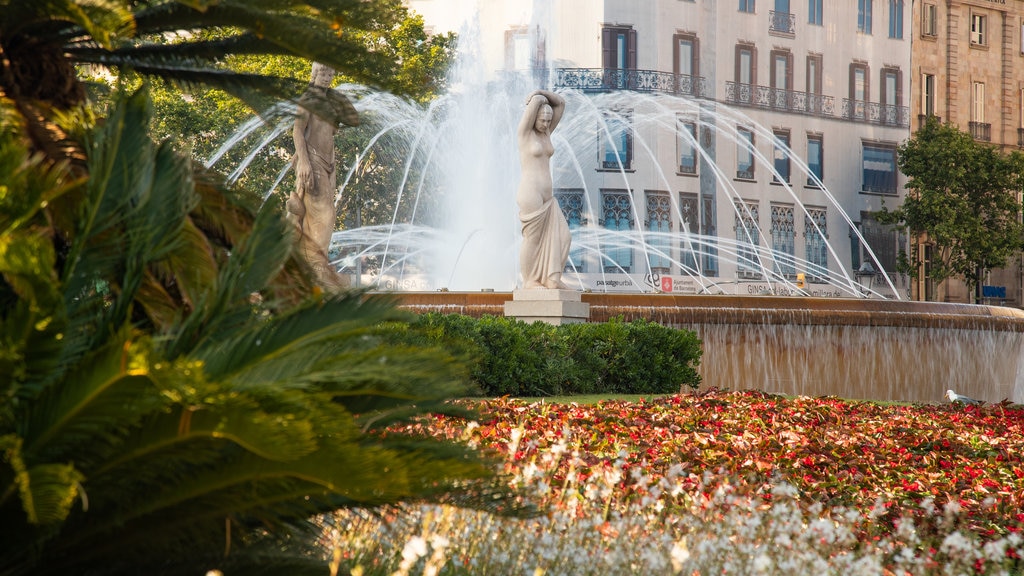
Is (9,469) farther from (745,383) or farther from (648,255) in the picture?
(648,255)

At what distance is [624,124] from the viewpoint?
45844 millimetres

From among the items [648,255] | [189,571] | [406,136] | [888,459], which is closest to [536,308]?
[888,459]

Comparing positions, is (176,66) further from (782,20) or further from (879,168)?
(879,168)

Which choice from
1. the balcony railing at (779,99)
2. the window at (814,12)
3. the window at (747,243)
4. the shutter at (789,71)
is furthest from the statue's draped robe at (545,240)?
the window at (814,12)

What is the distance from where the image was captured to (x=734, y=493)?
25.9 feet

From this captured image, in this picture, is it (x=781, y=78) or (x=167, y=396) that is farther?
(x=781, y=78)

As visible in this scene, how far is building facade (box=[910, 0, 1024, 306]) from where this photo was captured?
53.7 m

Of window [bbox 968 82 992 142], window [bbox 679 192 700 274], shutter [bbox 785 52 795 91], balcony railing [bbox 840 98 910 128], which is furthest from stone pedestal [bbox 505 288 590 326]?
window [bbox 968 82 992 142]

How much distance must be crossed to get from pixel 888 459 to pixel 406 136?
31.4 m

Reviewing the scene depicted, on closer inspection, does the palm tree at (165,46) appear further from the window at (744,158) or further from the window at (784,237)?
the window at (784,237)

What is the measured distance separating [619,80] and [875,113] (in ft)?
42.8

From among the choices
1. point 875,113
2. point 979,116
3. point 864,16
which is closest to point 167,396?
point 875,113

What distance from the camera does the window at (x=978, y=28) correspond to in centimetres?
5524

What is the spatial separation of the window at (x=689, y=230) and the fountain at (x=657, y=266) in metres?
0.08
